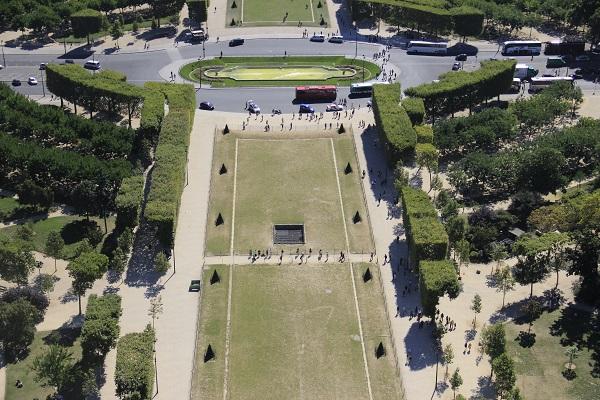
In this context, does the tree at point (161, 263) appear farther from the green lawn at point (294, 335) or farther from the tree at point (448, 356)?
the tree at point (448, 356)

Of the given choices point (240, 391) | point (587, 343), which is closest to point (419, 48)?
point (587, 343)

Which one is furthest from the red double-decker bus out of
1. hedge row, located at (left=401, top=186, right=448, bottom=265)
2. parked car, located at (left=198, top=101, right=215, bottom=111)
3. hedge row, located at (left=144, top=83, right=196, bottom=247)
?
hedge row, located at (left=401, top=186, right=448, bottom=265)

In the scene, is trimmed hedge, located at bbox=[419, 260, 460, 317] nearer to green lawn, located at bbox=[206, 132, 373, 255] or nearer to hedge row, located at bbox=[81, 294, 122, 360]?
green lawn, located at bbox=[206, 132, 373, 255]

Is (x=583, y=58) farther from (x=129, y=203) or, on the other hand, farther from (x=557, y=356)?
(x=129, y=203)

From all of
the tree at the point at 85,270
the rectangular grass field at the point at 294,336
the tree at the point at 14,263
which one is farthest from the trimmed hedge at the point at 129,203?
the tree at the point at 14,263

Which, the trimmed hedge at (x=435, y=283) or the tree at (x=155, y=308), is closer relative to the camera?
the trimmed hedge at (x=435, y=283)
